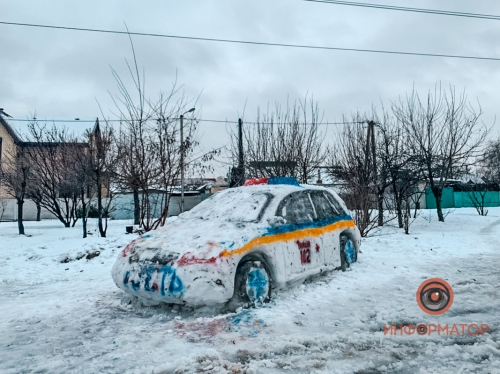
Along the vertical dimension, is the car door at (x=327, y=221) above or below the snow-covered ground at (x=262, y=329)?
above

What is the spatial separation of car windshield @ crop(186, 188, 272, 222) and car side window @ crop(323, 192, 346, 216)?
63.7 inches

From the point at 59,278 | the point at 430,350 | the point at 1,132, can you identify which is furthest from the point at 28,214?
the point at 430,350

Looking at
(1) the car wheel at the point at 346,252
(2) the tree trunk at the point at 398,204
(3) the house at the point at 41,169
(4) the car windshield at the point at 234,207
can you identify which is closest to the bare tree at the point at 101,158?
(3) the house at the point at 41,169

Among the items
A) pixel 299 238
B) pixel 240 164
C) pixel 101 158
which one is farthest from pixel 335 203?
pixel 240 164

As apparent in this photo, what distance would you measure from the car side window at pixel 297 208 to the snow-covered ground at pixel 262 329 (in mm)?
1013

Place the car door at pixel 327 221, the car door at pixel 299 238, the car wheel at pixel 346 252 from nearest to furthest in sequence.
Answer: the car door at pixel 299 238
the car door at pixel 327 221
the car wheel at pixel 346 252

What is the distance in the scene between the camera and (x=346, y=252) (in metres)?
6.65

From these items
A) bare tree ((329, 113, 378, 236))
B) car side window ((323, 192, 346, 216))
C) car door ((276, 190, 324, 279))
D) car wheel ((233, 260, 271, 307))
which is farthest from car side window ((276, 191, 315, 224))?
bare tree ((329, 113, 378, 236))

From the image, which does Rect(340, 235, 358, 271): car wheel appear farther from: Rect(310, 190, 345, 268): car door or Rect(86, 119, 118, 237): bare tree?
Rect(86, 119, 118, 237): bare tree

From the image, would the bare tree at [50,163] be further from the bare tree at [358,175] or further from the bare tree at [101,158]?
the bare tree at [358,175]

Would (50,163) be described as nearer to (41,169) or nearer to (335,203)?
(41,169)

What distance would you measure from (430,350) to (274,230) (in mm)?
2281

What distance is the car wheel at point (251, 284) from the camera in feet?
14.4

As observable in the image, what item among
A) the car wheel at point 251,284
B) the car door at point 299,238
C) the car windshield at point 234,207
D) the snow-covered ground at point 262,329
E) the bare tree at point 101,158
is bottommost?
the snow-covered ground at point 262,329
